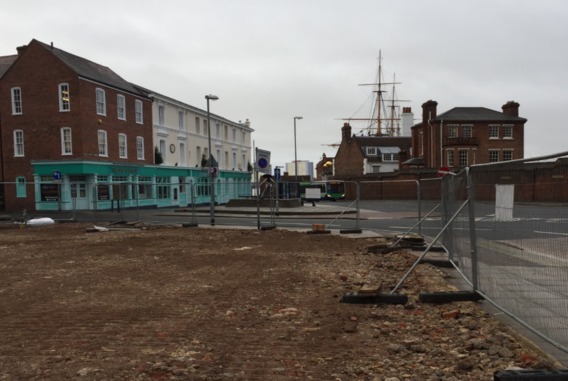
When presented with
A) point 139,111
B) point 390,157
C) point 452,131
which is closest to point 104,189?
point 139,111

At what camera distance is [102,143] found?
34.7 metres

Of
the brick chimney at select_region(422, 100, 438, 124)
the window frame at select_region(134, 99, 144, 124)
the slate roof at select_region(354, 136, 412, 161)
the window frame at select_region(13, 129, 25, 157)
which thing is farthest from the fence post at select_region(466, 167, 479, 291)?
the slate roof at select_region(354, 136, 412, 161)

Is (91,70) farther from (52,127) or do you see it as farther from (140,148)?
(140,148)

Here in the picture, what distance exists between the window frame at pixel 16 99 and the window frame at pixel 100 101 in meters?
5.61

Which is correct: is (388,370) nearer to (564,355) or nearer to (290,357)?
(290,357)

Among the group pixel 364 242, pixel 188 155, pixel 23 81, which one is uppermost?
pixel 23 81

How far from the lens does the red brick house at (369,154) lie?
68.7 meters

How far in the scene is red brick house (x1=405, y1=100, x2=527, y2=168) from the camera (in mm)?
49562

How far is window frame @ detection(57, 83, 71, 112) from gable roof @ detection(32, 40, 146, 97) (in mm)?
1462

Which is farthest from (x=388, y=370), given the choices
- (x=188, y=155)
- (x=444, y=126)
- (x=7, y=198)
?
(x=444, y=126)

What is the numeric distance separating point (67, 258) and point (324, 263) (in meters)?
6.20

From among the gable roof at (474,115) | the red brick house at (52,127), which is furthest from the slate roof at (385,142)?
the red brick house at (52,127)

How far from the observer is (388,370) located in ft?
12.9

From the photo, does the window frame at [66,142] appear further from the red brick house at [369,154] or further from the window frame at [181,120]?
the red brick house at [369,154]
